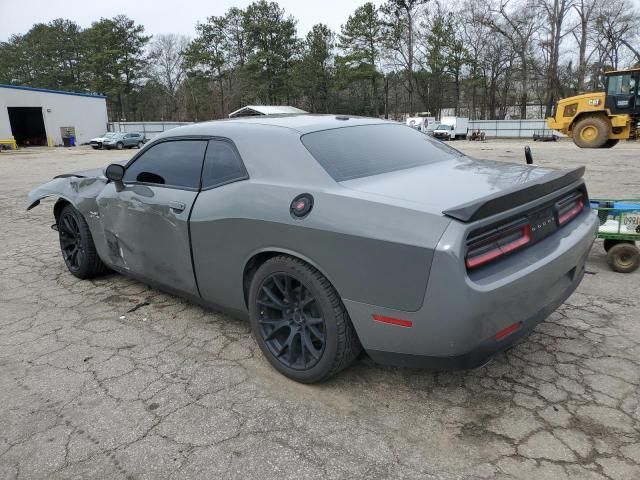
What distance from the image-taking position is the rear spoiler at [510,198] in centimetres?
210

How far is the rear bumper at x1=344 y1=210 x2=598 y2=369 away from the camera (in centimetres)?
208

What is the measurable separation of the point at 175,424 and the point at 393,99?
6606cm

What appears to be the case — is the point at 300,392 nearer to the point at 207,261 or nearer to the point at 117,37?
the point at 207,261

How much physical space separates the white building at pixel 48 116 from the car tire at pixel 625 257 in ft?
148

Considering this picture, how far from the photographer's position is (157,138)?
368 centimetres

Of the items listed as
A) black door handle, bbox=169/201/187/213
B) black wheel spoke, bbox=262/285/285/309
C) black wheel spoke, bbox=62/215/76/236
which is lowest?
black wheel spoke, bbox=262/285/285/309

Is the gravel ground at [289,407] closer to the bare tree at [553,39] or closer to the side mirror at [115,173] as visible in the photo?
the side mirror at [115,173]

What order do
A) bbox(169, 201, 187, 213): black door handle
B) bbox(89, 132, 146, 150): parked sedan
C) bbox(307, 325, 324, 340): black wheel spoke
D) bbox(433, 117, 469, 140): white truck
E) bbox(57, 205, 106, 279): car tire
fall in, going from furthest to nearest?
1. bbox(433, 117, 469, 140): white truck
2. bbox(89, 132, 146, 150): parked sedan
3. bbox(57, 205, 106, 279): car tire
4. bbox(169, 201, 187, 213): black door handle
5. bbox(307, 325, 324, 340): black wheel spoke

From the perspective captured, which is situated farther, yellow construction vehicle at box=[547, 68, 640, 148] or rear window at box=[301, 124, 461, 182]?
yellow construction vehicle at box=[547, 68, 640, 148]

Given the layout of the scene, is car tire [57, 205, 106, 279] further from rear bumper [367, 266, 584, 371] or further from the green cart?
the green cart

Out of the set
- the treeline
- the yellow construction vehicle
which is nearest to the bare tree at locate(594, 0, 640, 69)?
the treeline

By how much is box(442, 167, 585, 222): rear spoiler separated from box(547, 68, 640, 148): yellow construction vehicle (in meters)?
18.0

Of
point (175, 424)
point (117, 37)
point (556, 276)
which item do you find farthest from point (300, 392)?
point (117, 37)

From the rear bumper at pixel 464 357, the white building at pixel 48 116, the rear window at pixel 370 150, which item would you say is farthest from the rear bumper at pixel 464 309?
the white building at pixel 48 116
